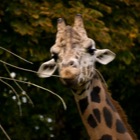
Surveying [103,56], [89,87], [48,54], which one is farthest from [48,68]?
[48,54]

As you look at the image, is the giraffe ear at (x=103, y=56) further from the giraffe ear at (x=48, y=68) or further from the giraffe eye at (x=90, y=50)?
the giraffe ear at (x=48, y=68)

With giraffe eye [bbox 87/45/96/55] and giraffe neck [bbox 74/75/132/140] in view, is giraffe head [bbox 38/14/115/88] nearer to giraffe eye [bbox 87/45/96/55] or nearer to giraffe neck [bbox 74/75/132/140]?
giraffe eye [bbox 87/45/96/55]

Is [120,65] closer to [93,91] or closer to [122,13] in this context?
[122,13]

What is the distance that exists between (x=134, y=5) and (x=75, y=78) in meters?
4.65

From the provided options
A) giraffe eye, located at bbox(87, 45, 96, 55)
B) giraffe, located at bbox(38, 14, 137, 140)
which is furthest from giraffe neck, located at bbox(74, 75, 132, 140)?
giraffe eye, located at bbox(87, 45, 96, 55)

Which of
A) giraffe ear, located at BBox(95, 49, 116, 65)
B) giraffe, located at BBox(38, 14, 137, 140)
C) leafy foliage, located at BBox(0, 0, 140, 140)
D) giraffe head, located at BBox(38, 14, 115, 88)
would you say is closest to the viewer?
giraffe head, located at BBox(38, 14, 115, 88)

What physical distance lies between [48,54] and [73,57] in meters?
3.37

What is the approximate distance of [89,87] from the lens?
7.60 metres

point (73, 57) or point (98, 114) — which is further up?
point (73, 57)

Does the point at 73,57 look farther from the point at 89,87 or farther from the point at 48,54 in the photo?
the point at 48,54

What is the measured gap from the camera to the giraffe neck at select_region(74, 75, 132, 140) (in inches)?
298

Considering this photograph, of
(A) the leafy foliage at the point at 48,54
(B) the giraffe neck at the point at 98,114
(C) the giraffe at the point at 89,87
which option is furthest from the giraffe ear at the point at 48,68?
(A) the leafy foliage at the point at 48,54

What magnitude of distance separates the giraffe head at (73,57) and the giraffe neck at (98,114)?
14cm

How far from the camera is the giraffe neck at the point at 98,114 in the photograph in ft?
24.8
